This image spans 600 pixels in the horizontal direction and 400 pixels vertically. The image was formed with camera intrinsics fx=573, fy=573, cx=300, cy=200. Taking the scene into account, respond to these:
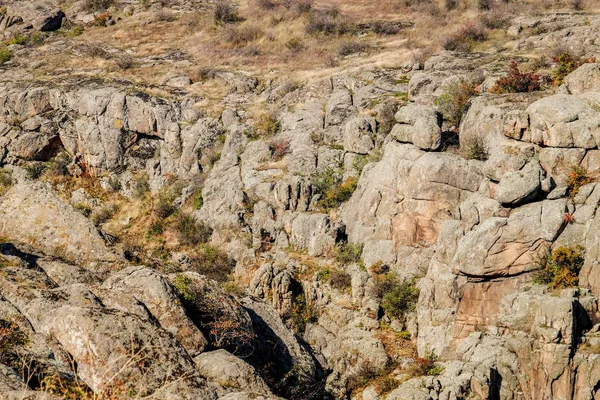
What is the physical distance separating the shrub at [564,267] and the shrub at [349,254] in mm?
9163

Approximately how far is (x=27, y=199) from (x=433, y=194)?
18403mm

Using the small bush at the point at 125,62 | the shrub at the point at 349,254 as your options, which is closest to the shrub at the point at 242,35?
the small bush at the point at 125,62

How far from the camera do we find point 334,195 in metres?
30.0

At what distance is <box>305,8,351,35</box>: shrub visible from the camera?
48250 mm

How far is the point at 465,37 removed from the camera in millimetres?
40531

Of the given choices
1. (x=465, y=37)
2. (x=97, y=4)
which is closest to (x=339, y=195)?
(x=465, y=37)

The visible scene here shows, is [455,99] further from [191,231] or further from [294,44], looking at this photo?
[294,44]

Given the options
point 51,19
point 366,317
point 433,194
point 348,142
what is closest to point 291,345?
point 366,317

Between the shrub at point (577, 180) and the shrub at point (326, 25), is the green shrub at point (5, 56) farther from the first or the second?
the shrub at point (577, 180)

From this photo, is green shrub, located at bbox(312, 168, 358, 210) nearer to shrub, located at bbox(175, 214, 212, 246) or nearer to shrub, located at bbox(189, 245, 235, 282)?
shrub, located at bbox(189, 245, 235, 282)

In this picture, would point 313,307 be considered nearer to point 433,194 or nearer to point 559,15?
point 433,194

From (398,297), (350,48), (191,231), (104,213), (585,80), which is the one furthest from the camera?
(350,48)

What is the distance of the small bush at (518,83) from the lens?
29.3m

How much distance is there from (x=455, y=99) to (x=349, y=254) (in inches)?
407
